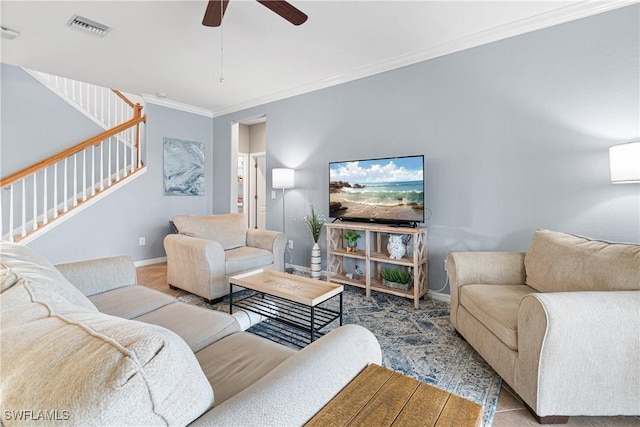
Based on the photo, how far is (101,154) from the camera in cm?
420

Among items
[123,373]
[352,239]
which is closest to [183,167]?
[352,239]

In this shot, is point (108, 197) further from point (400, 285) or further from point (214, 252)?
point (400, 285)

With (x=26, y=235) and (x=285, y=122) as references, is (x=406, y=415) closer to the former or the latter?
(x=285, y=122)

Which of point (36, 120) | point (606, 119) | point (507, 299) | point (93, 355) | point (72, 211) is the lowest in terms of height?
point (507, 299)

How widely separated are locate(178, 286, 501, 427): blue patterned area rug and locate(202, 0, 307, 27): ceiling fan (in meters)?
2.23

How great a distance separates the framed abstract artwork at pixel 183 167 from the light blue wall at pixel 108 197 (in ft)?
0.28

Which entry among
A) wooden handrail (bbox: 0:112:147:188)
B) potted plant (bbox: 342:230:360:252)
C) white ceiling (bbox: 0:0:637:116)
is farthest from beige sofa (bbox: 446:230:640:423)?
wooden handrail (bbox: 0:112:147:188)

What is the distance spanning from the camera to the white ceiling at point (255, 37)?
2352mm

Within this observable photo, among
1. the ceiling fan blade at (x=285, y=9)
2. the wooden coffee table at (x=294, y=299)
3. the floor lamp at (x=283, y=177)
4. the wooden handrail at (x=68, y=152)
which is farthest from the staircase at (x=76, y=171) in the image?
the ceiling fan blade at (x=285, y=9)

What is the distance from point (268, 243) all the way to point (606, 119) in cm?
318

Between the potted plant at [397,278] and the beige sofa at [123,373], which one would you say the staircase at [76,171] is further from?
the potted plant at [397,278]

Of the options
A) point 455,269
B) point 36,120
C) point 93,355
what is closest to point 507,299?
point 455,269

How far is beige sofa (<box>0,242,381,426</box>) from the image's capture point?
0.47 metres

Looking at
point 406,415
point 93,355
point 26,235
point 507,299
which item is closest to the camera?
point 93,355
